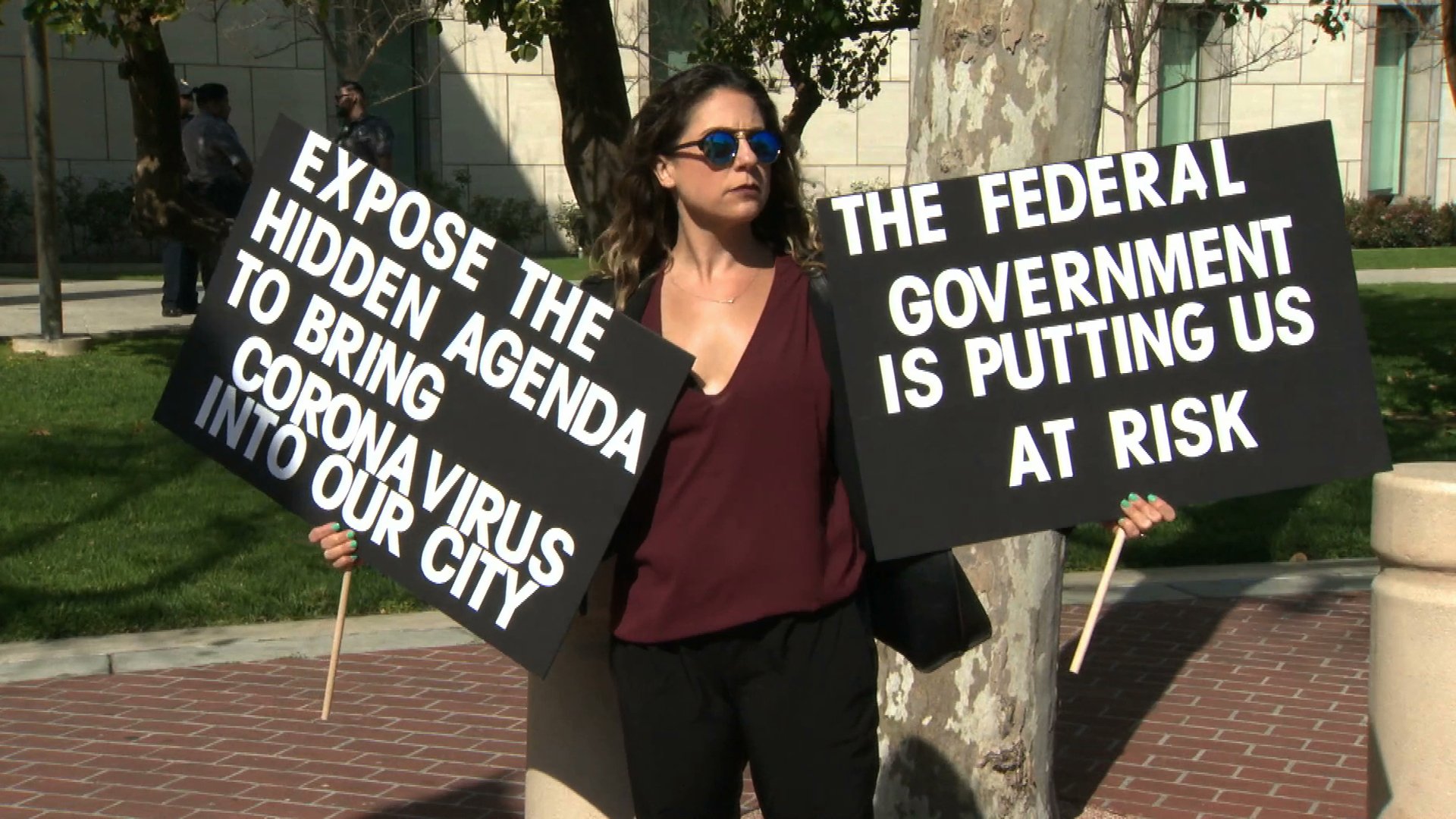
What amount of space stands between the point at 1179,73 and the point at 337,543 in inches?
1087

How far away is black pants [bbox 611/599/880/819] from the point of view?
9.69ft

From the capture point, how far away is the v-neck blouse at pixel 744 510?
293 cm

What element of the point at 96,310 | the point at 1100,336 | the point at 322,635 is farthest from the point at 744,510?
the point at 96,310

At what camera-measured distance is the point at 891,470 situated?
3051 millimetres

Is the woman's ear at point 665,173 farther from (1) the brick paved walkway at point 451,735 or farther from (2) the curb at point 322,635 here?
(2) the curb at point 322,635

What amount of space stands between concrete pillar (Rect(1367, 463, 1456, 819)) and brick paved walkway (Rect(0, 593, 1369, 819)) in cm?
73

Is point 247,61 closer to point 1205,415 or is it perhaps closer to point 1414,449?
point 1414,449

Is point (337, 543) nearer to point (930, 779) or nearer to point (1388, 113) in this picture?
point (930, 779)

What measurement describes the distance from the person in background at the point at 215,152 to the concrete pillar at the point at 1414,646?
10.8m

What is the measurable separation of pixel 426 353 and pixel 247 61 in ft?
72.3

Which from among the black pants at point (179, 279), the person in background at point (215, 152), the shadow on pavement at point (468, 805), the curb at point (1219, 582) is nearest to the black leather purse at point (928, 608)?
the shadow on pavement at point (468, 805)

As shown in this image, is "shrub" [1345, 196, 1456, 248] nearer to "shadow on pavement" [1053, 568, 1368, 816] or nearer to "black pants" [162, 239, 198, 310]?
"black pants" [162, 239, 198, 310]

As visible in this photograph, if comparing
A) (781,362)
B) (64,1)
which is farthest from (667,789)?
(64,1)

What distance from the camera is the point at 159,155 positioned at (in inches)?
459
